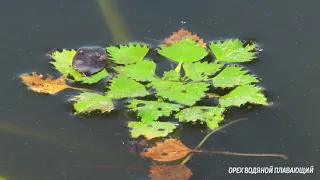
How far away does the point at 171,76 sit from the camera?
2.08 m

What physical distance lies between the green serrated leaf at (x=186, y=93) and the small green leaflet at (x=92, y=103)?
0.59 feet

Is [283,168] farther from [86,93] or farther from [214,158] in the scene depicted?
[86,93]

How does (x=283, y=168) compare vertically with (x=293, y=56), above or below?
below

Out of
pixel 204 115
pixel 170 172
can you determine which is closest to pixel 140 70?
pixel 204 115

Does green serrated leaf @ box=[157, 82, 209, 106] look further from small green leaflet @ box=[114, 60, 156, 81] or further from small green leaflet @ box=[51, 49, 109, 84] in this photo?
small green leaflet @ box=[51, 49, 109, 84]

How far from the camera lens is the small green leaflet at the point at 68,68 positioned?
83.2 inches

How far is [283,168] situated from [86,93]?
721 mm

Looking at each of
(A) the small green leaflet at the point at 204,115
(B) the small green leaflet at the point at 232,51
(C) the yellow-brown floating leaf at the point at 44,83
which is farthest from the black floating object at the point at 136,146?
(B) the small green leaflet at the point at 232,51

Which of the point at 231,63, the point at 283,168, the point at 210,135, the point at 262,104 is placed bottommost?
the point at 283,168

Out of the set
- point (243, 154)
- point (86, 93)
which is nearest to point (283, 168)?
point (243, 154)

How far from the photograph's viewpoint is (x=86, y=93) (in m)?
2.05

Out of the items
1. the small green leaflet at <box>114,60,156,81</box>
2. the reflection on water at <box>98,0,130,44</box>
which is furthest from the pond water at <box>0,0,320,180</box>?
the small green leaflet at <box>114,60,156,81</box>

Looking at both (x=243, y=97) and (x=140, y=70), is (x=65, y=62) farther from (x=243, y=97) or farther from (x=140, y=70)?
(x=243, y=97)

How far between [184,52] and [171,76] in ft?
0.40
